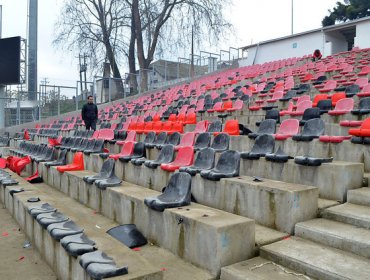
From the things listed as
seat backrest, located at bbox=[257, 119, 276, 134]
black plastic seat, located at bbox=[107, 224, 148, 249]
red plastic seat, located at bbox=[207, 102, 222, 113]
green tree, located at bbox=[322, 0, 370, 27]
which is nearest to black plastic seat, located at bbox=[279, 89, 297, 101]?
red plastic seat, located at bbox=[207, 102, 222, 113]

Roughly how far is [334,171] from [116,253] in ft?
7.52

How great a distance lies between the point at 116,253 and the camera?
296 cm

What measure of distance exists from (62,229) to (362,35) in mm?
21073

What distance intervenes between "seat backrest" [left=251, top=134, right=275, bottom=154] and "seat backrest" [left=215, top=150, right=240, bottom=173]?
2.02ft

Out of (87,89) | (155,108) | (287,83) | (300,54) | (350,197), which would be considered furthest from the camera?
(300,54)

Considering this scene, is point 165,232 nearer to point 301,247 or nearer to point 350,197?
point 301,247

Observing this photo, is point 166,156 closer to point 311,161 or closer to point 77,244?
point 311,161

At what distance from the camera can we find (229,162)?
14.4 ft

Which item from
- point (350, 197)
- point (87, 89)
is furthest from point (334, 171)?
point (87, 89)

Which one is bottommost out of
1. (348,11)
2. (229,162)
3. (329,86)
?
(229,162)

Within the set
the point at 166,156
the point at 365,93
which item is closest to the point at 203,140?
the point at 166,156

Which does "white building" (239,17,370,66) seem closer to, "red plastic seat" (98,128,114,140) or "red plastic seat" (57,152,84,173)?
"red plastic seat" (98,128,114,140)

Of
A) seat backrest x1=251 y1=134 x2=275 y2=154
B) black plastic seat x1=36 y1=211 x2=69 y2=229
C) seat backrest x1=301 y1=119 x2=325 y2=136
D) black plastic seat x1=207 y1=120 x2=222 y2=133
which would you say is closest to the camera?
black plastic seat x1=36 y1=211 x2=69 y2=229

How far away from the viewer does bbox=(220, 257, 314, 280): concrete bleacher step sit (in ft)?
8.98
